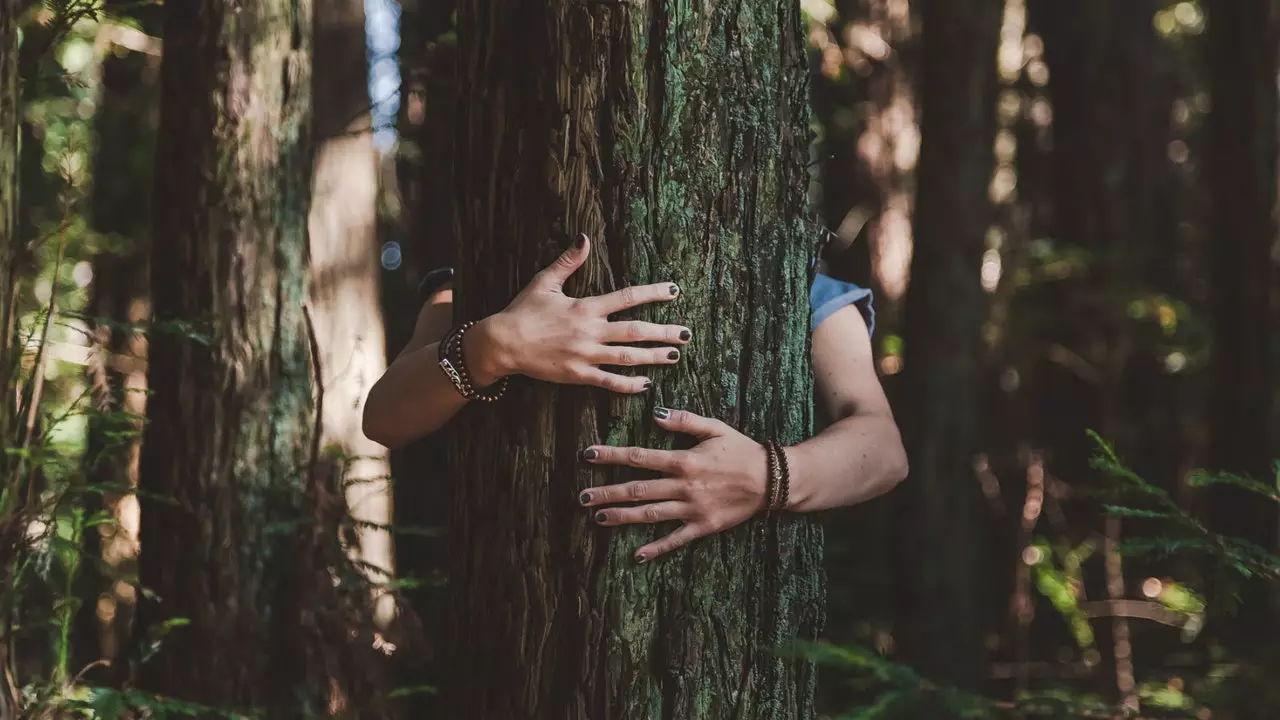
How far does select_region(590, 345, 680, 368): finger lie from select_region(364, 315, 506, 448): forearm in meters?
0.20

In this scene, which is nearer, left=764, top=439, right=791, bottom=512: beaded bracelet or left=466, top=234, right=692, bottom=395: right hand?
left=466, top=234, right=692, bottom=395: right hand

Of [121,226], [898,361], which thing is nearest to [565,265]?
[898,361]

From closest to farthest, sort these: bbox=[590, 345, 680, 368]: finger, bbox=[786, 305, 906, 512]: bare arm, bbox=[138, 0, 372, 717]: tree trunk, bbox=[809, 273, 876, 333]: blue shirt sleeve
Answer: bbox=[590, 345, 680, 368]: finger, bbox=[786, 305, 906, 512]: bare arm, bbox=[809, 273, 876, 333]: blue shirt sleeve, bbox=[138, 0, 372, 717]: tree trunk

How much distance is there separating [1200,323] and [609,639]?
742 cm

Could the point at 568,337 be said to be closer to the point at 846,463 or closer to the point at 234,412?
the point at 846,463

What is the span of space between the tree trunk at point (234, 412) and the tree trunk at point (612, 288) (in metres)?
1.47

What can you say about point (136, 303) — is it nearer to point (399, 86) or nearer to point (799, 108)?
point (399, 86)

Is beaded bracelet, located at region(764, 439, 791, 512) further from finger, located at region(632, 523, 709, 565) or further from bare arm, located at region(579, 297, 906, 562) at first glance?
finger, located at region(632, 523, 709, 565)

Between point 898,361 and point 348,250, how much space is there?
13.2ft

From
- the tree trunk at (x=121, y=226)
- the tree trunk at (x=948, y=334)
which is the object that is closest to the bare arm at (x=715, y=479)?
the tree trunk at (x=948, y=334)

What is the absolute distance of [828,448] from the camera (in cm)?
238

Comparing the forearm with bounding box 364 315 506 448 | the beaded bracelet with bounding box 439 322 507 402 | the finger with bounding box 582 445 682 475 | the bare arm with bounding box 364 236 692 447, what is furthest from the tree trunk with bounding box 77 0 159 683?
the finger with bounding box 582 445 682 475

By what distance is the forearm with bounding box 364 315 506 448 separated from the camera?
2152 mm

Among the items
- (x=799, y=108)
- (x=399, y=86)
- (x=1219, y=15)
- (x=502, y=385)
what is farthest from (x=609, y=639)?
(x=1219, y=15)
